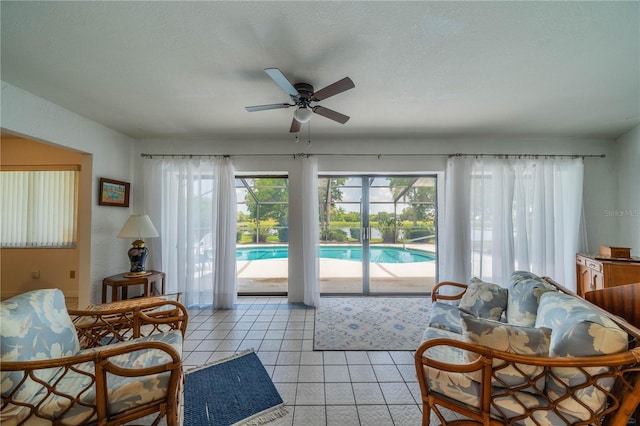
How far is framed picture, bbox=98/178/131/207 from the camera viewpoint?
3.07 m

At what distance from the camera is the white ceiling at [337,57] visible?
142 centimetres

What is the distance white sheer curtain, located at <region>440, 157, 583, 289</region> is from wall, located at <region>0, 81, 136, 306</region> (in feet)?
15.1

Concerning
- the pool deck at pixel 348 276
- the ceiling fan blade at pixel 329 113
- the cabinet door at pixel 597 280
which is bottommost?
the pool deck at pixel 348 276

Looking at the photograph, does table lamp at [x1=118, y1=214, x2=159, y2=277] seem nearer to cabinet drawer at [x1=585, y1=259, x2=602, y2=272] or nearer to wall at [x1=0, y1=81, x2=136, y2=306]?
wall at [x1=0, y1=81, x2=136, y2=306]

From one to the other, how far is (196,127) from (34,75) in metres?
1.40

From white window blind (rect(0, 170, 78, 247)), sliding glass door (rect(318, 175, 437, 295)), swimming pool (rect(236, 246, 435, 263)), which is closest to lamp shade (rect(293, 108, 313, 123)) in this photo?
sliding glass door (rect(318, 175, 437, 295))

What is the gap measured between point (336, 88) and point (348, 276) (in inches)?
146

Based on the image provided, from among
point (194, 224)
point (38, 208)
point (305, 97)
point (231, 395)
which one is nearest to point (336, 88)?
point (305, 97)

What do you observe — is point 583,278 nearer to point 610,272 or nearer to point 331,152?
point 610,272

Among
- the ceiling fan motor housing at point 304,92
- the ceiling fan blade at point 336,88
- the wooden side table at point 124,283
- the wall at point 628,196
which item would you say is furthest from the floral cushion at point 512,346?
the wall at point 628,196

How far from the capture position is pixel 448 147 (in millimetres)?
3627

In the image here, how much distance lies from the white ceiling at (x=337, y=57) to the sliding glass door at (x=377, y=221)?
137 centimetres

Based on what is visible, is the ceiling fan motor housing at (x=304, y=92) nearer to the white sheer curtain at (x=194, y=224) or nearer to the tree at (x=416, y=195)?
the white sheer curtain at (x=194, y=224)

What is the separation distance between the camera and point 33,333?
1292 millimetres
